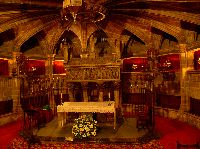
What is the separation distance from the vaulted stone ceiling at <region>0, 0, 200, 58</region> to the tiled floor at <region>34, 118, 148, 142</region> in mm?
4544

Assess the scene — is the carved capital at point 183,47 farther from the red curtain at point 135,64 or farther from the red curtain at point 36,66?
the red curtain at point 36,66

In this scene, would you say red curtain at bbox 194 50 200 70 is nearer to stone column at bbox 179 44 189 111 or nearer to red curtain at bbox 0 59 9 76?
stone column at bbox 179 44 189 111

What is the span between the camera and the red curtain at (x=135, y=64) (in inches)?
557

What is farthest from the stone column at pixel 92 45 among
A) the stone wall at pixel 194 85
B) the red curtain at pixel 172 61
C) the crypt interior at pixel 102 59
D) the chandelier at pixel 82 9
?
the stone wall at pixel 194 85

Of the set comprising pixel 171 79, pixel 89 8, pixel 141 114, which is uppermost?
pixel 89 8

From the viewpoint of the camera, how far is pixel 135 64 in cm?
1440

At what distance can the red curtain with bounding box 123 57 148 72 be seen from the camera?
46.4ft

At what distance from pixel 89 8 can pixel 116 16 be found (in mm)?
3221

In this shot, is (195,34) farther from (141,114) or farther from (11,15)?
(11,15)

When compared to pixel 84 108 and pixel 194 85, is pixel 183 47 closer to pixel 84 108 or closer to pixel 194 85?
pixel 194 85

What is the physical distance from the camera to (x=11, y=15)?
10.3 meters

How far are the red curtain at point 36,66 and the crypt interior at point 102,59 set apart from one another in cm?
6

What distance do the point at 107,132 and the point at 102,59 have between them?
314 centimetres

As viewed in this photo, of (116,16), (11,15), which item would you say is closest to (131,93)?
(116,16)
